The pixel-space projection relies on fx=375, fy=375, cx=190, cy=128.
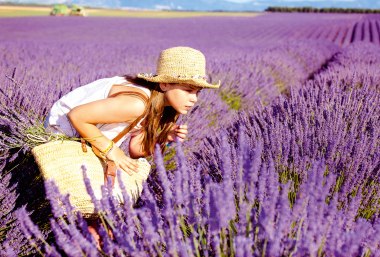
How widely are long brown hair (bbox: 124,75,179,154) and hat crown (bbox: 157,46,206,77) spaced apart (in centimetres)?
12

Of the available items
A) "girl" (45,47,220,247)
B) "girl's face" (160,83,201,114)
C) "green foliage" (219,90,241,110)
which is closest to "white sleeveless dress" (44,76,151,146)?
"girl" (45,47,220,247)

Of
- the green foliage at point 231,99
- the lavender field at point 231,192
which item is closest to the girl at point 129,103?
the lavender field at point 231,192

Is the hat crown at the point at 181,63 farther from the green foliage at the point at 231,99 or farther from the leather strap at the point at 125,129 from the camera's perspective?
the green foliage at the point at 231,99

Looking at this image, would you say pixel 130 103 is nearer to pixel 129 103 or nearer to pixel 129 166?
pixel 129 103

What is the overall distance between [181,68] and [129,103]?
28 cm

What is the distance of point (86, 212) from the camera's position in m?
1.58

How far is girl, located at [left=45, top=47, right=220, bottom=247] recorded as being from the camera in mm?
1591

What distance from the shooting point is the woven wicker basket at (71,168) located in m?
1.56

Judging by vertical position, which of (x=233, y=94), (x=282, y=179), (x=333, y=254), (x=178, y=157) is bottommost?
(x=233, y=94)

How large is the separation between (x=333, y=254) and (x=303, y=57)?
→ 7.03 meters

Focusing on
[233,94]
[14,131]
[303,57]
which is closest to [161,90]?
[14,131]

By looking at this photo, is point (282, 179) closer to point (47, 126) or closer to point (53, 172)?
point (53, 172)

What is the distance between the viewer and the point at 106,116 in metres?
1.59

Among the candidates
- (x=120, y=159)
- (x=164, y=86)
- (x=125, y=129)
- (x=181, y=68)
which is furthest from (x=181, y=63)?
(x=120, y=159)
